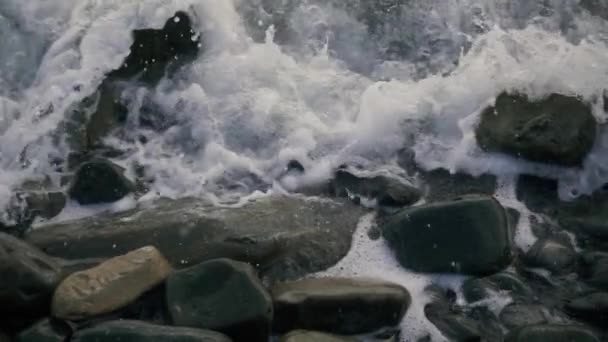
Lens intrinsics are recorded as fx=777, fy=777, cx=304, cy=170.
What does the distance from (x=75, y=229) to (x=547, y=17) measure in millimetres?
3150

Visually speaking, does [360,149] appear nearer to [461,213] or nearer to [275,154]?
[275,154]

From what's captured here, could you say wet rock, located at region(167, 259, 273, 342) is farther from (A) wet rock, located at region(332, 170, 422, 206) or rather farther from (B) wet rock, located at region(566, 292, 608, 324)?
(B) wet rock, located at region(566, 292, 608, 324)

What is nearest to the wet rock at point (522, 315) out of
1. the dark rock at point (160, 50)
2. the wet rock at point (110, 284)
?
the wet rock at point (110, 284)

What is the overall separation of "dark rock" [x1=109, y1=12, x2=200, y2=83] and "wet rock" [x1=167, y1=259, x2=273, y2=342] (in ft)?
5.72

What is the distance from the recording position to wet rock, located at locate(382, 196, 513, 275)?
133 inches

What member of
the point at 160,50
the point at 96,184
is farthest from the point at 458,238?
the point at 160,50

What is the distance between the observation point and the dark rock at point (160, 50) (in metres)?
4.52

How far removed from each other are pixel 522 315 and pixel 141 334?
156cm

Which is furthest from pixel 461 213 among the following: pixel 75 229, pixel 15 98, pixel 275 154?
pixel 15 98

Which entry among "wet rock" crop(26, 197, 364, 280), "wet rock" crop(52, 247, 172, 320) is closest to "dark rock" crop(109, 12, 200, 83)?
"wet rock" crop(26, 197, 364, 280)

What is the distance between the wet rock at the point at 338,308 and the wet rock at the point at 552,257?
0.70 m

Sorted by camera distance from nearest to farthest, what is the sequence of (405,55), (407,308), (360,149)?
1. (407,308)
2. (360,149)
3. (405,55)

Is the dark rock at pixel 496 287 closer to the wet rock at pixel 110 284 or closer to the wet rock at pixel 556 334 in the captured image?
the wet rock at pixel 556 334

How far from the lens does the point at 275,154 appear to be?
416cm
